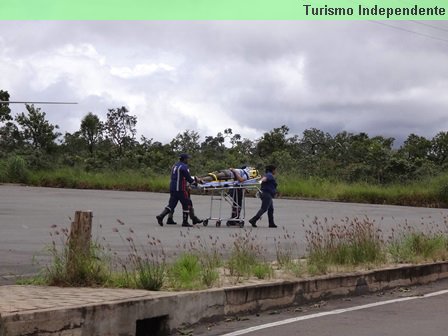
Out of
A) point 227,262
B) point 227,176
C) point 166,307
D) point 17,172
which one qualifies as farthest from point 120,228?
point 17,172

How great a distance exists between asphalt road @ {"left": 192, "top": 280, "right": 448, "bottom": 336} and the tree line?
116 ft

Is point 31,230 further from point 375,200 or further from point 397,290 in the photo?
point 375,200

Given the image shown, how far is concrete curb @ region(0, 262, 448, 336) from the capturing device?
21.2 ft

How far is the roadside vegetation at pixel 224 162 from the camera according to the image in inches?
1553

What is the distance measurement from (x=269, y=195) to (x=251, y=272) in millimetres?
9825

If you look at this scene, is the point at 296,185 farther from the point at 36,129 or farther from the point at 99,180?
the point at 36,129

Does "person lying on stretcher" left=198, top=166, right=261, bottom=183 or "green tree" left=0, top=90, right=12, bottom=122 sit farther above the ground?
"green tree" left=0, top=90, right=12, bottom=122

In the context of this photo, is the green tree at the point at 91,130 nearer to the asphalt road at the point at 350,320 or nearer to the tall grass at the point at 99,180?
the tall grass at the point at 99,180

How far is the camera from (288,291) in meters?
9.30

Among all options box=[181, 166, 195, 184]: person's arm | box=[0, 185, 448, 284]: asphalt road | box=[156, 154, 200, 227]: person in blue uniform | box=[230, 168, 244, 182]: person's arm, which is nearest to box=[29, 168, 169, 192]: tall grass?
box=[0, 185, 448, 284]: asphalt road

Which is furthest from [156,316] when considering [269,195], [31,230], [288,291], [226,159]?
[226,159]

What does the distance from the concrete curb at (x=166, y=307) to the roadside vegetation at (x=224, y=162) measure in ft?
93.3

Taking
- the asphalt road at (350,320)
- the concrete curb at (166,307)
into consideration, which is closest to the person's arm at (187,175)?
the concrete curb at (166,307)

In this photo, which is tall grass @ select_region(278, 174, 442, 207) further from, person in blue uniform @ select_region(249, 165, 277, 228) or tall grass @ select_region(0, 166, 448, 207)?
person in blue uniform @ select_region(249, 165, 277, 228)
